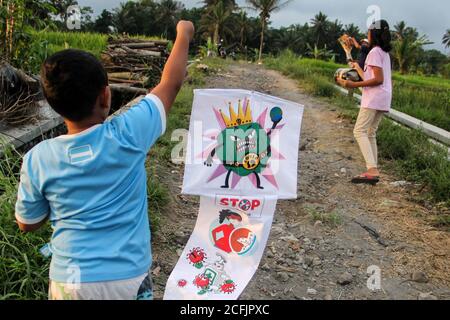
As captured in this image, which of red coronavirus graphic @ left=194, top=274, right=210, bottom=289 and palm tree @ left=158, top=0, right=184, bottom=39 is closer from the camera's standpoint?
red coronavirus graphic @ left=194, top=274, right=210, bottom=289

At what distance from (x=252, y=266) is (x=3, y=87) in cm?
363

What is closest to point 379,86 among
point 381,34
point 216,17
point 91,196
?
point 381,34

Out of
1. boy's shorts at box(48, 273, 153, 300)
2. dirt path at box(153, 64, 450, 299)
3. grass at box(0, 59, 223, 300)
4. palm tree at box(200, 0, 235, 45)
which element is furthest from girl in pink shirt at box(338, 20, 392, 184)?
palm tree at box(200, 0, 235, 45)

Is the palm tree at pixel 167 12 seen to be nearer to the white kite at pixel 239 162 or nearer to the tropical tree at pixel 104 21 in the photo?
the tropical tree at pixel 104 21

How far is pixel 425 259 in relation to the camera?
3176 mm

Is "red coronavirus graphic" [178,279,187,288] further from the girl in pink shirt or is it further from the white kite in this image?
the girl in pink shirt

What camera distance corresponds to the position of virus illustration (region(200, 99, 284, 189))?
222 centimetres

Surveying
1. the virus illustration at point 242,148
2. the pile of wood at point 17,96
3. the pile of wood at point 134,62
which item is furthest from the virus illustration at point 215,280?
the pile of wood at point 134,62

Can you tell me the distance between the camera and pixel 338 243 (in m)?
3.33

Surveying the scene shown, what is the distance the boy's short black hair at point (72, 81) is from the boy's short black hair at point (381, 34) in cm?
335

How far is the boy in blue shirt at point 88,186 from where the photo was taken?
1.32 metres

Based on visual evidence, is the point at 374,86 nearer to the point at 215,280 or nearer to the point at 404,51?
the point at 215,280

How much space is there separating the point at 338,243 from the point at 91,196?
2366 mm
